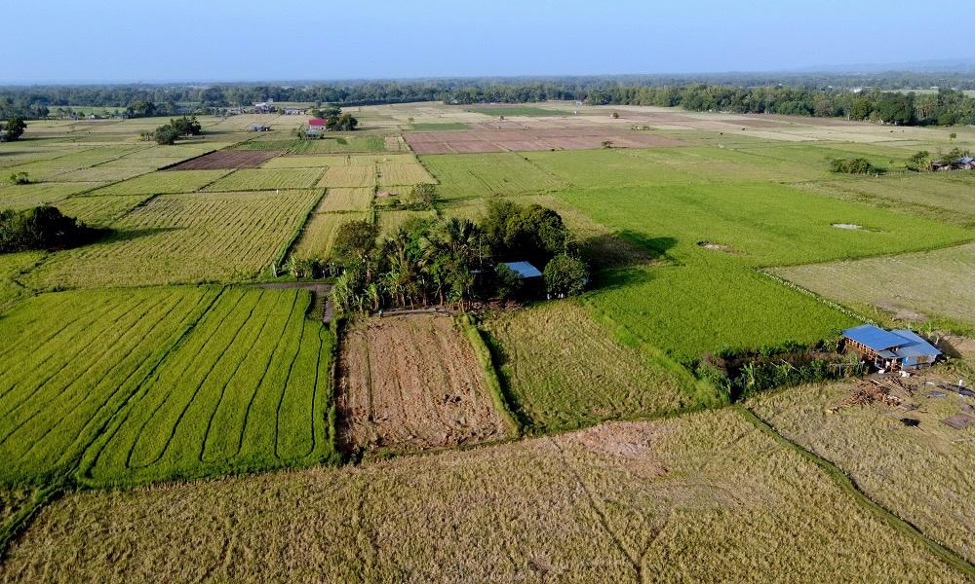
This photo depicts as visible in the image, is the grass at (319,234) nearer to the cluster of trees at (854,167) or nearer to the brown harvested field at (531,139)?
the brown harvested field at (531,139)

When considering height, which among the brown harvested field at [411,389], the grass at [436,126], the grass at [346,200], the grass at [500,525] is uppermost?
the grass at [436,126]

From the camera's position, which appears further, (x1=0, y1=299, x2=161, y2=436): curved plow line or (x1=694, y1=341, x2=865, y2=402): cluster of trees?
(x1=694, y1=341, x2=865, y2=402): cluster of trees

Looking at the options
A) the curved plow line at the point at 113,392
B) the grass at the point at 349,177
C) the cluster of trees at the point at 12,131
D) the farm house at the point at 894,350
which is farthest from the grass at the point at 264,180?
the cluster of trees at the point at 12,131

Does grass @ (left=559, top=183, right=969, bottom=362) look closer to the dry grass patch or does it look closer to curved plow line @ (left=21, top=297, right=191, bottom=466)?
the dry grass patch

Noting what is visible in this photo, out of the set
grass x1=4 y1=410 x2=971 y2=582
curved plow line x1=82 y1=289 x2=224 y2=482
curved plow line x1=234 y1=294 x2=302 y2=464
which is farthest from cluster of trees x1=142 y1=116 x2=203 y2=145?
grass x1=4 y1=410 x2=971 y2=582

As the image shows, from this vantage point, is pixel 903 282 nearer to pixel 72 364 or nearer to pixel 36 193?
pixel 72 364

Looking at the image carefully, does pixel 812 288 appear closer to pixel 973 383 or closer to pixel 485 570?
pixel 973 383

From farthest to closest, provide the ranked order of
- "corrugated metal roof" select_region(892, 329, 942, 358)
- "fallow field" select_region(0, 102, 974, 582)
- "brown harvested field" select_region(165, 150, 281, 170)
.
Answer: "brown harvested field" select_region(165, 150, 281, 170) < "corrugated metal roof" select_region(892, 329, 942, 358) < "fallow field" select_region(0, 102, 974, 582)
